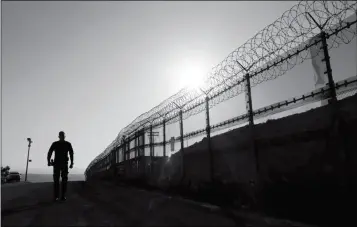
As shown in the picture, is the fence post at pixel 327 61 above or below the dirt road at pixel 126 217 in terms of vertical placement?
above

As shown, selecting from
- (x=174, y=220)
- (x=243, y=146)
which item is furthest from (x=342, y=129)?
(x=174, y=220)

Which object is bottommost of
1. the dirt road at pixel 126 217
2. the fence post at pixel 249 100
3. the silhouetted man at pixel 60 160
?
the dirt road at pixel 126 217

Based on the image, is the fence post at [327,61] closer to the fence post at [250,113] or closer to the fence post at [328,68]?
the fence post at [328,68]

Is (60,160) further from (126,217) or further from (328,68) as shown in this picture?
(328,68)

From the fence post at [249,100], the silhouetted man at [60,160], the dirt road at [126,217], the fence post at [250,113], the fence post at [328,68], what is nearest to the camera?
the fence post at [328,68]

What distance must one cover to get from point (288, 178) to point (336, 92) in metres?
1.43

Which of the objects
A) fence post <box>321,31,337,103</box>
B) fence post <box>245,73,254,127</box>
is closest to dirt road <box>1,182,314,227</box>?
fence post <box>245,73,254,127</box>

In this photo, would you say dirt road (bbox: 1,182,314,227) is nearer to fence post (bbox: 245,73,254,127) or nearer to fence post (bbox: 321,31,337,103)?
fence post (bbox: 245,73,254,127)

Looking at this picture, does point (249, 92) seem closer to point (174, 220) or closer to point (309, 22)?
point (309, 22)

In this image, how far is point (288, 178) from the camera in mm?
4461

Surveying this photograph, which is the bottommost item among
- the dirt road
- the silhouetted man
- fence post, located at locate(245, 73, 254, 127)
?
the dirt road

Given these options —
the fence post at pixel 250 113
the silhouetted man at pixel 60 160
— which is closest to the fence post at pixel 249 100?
the fence post at pixel 250 113

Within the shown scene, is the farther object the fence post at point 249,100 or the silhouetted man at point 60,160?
the silhouetted man at point 60,160

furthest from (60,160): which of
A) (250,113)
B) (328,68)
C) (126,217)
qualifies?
(328,68)
